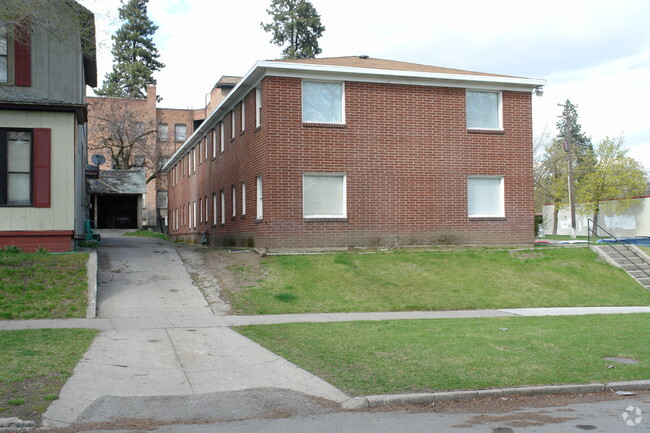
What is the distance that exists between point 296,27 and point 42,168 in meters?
45.4

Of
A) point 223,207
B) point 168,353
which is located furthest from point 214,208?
point 168,353

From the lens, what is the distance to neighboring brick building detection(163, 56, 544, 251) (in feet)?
66.2

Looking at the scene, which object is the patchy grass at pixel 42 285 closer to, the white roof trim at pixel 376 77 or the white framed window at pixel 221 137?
the white roof trim at pixel 376 77

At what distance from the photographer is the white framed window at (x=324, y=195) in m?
20.5

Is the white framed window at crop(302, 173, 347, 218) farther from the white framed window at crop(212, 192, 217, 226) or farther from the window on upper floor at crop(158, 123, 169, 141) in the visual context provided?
the window on upper floor at crop(158, 123, 169, 141)

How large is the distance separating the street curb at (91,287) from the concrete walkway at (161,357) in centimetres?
20

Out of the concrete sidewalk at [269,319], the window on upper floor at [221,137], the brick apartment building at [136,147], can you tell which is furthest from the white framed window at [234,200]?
the concrete sidewalk at [269,319]

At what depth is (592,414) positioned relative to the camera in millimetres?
6727

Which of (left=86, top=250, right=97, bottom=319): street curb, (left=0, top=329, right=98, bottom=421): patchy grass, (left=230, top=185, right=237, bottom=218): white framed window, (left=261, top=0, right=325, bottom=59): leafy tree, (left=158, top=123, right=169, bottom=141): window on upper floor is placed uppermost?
(left=261, top=0, right=325, bottom=59): leafy tree

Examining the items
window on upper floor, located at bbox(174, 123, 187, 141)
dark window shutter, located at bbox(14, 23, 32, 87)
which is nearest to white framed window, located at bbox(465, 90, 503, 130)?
dark window shutter, located at bbox(14, 23, 32, 87)

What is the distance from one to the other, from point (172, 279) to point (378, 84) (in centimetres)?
963

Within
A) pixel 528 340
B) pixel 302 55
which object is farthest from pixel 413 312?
pixel 302 55

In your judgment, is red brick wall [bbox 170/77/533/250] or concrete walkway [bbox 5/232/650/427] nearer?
concrete walkway [bbox 5/232/650/427]

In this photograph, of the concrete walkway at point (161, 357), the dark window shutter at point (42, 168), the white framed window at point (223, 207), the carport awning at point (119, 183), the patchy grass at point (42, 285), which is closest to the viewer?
the concrete walkway at point (161, 357)
